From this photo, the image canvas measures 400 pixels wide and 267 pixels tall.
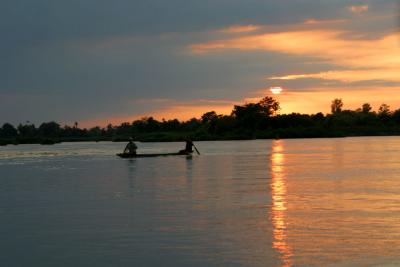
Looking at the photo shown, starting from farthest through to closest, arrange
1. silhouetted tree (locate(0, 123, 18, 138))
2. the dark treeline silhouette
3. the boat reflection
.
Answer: silhouetted tree (locate(0, 123, 18, 138))
the dark treeline silhouette
the boat reflection

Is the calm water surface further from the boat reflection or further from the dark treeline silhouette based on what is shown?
the dark treeline silhouette

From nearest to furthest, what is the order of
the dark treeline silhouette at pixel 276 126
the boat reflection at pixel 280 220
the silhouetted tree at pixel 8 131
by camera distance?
the boat reflection at pixel 280 220, the dark treeline silhouette at pixel 276 126, the silhouetted tree at pixel 8 131

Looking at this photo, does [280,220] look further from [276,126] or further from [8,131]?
[8,131]

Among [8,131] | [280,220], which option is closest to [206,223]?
[280,220]

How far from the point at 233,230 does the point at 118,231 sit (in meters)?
2.50

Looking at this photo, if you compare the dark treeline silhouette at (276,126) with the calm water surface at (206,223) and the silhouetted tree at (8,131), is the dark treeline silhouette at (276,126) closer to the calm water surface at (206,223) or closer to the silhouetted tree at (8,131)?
the silhouetted tree at (8,131)

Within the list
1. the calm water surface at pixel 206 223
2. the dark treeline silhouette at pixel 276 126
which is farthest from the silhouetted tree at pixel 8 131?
the calm water surface at pixel 206 223

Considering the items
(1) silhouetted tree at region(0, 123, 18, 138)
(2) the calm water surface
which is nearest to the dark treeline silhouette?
(1) silhouetted tree at region(0, 123, 18, 138)

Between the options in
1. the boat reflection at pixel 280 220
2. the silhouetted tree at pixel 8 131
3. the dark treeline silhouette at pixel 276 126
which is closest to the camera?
the boat reflection at pixel 280 220

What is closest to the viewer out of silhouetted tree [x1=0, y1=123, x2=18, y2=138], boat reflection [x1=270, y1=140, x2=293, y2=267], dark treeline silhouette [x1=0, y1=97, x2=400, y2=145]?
boat reflection [x1=270, y1=140, x2=293, y2=267]

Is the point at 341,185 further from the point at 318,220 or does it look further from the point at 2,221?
the point at 2,221

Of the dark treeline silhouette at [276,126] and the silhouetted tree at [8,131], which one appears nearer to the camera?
the dark treeline silhouette at [276,126]

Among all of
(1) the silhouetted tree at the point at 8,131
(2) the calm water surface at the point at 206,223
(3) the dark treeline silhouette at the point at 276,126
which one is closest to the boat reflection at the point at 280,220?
(2) the calm water surface at the point at 206,223

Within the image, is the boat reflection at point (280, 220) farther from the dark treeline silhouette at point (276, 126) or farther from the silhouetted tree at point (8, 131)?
the silhouetted tree at point (8, 131)
